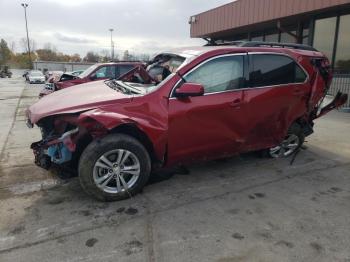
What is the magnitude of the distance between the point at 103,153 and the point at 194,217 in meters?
1.20

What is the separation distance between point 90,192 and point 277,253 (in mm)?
2050

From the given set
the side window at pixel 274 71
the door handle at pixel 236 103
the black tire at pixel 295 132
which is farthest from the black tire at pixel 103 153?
the black tire at pixel 295 132

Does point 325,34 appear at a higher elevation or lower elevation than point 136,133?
higher

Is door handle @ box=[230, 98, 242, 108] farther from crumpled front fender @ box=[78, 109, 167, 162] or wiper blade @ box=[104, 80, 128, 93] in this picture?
wiper blade @ box=[104, 80, 128, 93]

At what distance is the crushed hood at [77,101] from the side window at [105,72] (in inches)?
242

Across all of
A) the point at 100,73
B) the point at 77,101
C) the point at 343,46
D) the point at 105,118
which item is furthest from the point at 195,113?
the point at 343,46

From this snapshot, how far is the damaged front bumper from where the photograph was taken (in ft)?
11.9

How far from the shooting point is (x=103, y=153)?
143 inches

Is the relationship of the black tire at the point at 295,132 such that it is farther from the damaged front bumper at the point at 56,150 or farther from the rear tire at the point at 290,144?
the damaged front bumper at the point at 56,150

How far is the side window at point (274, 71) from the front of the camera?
14.9 feet

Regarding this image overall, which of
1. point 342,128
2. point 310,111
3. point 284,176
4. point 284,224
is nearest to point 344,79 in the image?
point 342,128

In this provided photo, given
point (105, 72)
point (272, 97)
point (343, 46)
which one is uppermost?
point (343, 46)

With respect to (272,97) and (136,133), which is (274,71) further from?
(136,133)

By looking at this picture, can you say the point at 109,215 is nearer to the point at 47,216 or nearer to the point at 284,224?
the point at 47,216
